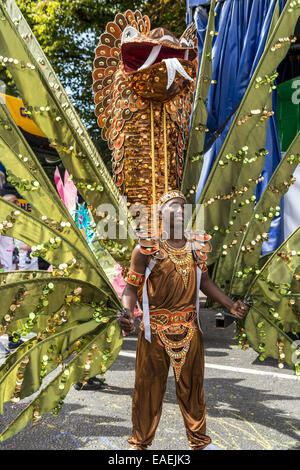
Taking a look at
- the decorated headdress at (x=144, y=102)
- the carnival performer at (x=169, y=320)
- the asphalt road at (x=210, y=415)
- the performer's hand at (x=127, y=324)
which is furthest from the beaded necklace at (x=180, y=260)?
the asphalt road at (x=210, y=415)

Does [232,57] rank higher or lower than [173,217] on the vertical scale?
higher

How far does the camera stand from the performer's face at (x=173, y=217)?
8.23ft

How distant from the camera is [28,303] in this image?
7.39 ft

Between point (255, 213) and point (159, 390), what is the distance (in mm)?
1147

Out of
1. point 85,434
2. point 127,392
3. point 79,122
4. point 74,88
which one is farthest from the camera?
point 74,88

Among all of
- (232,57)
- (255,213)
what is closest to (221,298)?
(255,213)

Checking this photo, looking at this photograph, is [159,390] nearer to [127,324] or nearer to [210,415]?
[127,324]

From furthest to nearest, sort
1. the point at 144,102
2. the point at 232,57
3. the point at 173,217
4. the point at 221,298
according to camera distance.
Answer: the point at 232,57 < the point at 144,102 < the point at 221,298 < the point at 173,217

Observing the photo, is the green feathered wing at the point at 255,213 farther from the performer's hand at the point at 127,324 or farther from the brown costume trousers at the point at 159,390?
the performer's hand at the point at 127,324

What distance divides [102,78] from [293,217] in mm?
3229

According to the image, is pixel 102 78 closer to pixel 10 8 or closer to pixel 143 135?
pixel 143 135

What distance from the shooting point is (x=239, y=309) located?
2605 millimetres
